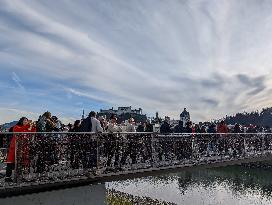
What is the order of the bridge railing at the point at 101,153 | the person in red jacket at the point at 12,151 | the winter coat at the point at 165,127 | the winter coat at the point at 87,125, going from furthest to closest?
the winter coat at the point at 165,127, the winter coat at the point at 87,125, the bridge railing at the point at 101,153, the person in red jacket at the point at 12,151

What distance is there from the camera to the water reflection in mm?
40625

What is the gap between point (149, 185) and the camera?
168 feet

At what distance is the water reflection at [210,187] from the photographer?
1599 inches

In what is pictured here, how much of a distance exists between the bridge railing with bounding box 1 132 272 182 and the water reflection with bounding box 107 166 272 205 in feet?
65.1

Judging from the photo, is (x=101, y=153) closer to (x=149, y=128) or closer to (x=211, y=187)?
(x=149, y=128)

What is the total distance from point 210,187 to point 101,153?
115ft

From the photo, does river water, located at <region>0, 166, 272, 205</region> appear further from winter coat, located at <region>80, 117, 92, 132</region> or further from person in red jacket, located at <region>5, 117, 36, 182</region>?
person in red jacket, located at <region>5, 117, 36, 182</region>

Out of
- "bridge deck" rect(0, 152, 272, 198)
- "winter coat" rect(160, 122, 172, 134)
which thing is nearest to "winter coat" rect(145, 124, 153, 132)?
"winter coat" rect(160, 122, 172, 134)

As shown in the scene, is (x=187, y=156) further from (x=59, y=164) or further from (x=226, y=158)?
(x=59, y=164)

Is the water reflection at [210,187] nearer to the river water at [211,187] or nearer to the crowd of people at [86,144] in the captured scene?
the river water at [211,187]

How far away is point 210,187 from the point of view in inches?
1869

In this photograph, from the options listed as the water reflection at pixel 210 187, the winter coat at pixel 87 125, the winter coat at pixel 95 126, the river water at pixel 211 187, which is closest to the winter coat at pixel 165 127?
the winter coat at pixel 95 126

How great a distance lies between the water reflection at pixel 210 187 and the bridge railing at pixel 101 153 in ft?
65.1

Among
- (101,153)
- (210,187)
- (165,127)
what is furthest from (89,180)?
(210,187)
